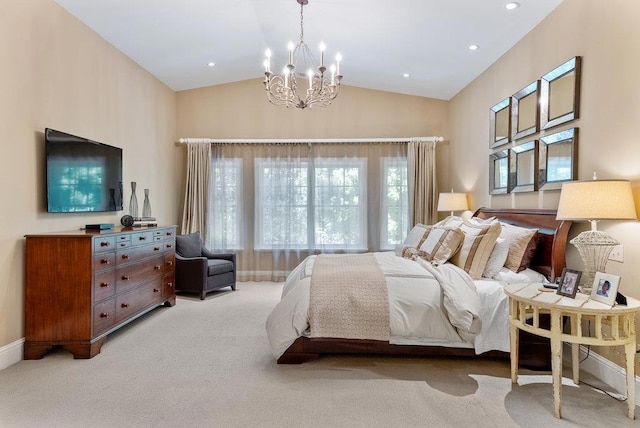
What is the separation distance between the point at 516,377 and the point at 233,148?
4.92 metres

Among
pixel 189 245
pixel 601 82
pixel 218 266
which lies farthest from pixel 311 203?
pixel 601 82

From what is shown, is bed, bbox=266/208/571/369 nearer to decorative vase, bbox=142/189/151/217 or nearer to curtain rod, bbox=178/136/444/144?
decorative vase, bbox=142/189/151/217

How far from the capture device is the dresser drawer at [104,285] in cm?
299

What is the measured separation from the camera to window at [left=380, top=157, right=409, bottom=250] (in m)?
5.89

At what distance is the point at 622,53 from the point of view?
7.98ft

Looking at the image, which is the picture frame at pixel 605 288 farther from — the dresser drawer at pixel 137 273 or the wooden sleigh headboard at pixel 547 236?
the dresser drawer at pixel 137 273

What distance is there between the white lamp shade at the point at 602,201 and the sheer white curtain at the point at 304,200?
358cm

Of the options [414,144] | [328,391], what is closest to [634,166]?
[328,391]

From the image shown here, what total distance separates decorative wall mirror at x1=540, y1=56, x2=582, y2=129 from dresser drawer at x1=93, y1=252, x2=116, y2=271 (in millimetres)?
3972

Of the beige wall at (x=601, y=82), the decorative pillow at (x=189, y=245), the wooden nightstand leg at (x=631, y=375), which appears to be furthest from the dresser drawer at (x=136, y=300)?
the beige wall at (x=601, y=82)

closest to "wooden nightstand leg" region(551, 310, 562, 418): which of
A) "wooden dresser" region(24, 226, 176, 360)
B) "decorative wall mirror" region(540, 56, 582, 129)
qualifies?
"decorative wall mirror" region(540, 56, 582, 129)

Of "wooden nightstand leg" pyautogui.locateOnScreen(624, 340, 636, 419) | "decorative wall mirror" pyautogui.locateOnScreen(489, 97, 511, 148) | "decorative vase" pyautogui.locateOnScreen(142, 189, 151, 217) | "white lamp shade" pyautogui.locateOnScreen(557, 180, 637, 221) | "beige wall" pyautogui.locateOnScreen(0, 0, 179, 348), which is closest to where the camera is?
"wooden nightstand leg" pyautogui.locateOnScreen(624, 340, 636, 419)

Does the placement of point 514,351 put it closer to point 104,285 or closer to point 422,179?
point 104,285

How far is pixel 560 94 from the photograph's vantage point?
3072 mm
